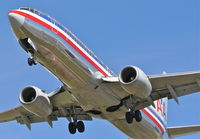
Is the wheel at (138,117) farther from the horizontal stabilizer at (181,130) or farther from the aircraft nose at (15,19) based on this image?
the aircraft nose at (15,19)

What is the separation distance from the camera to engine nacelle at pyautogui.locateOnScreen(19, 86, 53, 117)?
33938 mm

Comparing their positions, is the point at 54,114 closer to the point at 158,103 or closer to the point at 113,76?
the point at 113,76

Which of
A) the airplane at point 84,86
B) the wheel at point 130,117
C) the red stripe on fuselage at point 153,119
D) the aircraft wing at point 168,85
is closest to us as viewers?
the airplane at point 84,86

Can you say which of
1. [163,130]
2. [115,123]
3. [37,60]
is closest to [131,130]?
[115,123]

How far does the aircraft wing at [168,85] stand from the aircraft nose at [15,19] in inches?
264

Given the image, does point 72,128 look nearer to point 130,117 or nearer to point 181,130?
point 130,117

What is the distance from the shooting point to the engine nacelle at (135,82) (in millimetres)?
30500

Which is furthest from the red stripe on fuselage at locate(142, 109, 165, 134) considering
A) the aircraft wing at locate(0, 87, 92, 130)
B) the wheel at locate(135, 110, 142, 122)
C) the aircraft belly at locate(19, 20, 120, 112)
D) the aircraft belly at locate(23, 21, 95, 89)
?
the aircraft belly at locate(23, 21, 95, 89)

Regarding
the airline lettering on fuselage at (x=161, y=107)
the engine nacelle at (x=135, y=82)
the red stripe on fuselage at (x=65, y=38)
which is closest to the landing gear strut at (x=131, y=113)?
the engine nacelle at (x=135, y=82)

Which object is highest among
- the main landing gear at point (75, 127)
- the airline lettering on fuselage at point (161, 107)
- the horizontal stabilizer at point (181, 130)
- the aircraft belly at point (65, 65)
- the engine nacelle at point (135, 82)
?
the aircraft belly at point (65, 65)

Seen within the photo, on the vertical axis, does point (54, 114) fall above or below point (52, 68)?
below

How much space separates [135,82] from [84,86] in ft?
10.5

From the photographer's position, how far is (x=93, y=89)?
3097 cm

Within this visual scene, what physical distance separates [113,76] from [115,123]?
3.74 m
